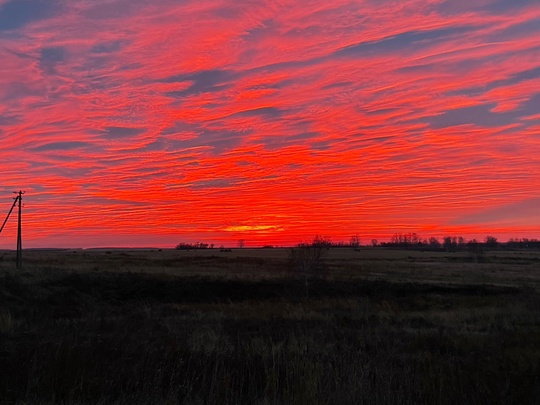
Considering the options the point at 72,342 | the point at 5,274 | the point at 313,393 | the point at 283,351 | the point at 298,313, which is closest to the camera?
the point at 313,393

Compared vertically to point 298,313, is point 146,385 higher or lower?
higher

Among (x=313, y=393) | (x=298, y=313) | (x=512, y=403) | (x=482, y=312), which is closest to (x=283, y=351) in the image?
(x=313, y=393)

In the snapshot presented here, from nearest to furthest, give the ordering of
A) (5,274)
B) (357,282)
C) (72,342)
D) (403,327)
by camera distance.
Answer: (72,342), (403,327), (5,274), (357,282)

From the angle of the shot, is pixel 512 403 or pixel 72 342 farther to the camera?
pixel 72 342

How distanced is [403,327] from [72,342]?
41.1ft

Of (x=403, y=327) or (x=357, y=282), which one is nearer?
(x=403, y=327)

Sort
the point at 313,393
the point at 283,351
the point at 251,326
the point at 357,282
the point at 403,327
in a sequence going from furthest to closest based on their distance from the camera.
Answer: the point at 357,282
the point at 403,327
the point at 251,326
the point at 283,351
the point at 313,393

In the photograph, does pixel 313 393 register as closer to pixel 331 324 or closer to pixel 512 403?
pixel 512 403

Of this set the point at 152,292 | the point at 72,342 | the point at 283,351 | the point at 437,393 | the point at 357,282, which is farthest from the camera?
the point at 357,282

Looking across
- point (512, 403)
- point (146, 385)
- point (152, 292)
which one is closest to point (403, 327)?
point (512, 403)

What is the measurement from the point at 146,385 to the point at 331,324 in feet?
41.2

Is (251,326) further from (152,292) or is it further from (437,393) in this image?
(152,292)

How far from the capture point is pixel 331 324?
17.6 meters

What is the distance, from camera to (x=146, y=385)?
5.81 meters
